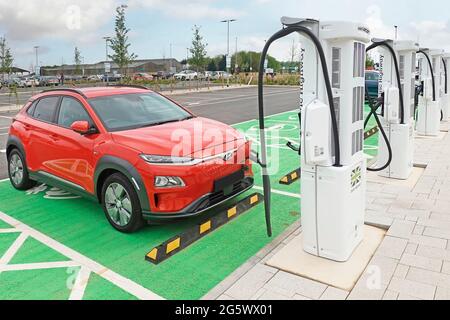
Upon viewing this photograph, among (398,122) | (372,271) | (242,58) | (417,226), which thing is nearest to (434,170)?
(398,122)

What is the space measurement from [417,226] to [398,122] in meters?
2.23

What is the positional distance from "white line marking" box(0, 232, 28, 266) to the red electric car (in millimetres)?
811

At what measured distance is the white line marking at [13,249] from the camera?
4.09 meters

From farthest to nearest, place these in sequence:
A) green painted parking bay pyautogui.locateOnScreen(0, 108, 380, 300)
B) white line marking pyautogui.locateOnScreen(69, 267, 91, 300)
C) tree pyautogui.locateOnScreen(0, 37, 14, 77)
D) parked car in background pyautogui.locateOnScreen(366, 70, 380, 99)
Answer: 1. tree pyautogui.locateOnScreen(0, 37, 14, 77)
2. parked car in background pyautogui.locateOnScreen(366, 70, 380, 99)
3. green painted parking bay pyautogui.locateOnScreen(0, 108, 380, 300)
4. white line marking pyautogui.locateOnScreen(69, 267, 91, 300)

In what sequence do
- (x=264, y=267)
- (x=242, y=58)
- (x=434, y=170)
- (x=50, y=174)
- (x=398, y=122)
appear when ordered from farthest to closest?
(x=242, y=58) → (x=434, y=170) → (x=398, y=122) → (x=50, y=174) → (x=264, y=267)

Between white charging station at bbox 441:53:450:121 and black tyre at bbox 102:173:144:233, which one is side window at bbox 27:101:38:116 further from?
white charging station at bbox 441:53:450:121

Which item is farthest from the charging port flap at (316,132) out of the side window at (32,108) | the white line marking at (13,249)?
the side window at (32,108)

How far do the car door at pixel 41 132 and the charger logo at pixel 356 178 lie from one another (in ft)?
12.4

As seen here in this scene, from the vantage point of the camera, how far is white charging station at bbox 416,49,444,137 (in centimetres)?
944

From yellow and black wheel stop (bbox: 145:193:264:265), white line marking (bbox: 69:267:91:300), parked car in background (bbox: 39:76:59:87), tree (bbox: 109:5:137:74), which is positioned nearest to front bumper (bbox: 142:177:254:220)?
yellow and black wheel stop (bbox: 145:193:264:265)

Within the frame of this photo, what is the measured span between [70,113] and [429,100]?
8108 mm

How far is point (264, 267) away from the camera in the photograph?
3.73m
